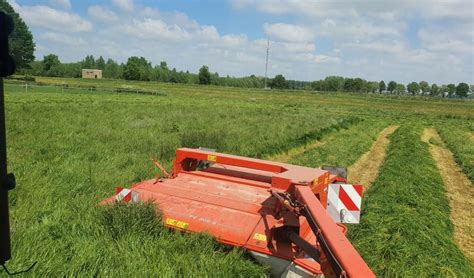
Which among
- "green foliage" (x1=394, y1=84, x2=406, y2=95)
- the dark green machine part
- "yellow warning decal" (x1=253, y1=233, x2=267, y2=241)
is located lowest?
"yellow warning decal" (x1=253, y1=233, x2=267, y2=241)

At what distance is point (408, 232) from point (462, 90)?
6503 inches

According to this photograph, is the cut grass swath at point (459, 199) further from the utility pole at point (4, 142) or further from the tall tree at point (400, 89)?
the tall tree at point (400, 89)

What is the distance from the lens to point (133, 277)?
3.33 m

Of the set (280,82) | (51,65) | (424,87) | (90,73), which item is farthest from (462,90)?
(51,65)

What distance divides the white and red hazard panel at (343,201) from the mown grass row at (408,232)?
77 centimetres

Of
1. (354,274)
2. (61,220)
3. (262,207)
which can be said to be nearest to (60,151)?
(61,220)

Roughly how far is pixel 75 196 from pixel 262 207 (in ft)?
10.2

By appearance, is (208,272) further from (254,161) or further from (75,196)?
(75,196)

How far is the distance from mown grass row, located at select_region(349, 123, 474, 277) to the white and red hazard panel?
770 millimetres

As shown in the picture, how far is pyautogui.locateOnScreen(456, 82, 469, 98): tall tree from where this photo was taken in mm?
145375

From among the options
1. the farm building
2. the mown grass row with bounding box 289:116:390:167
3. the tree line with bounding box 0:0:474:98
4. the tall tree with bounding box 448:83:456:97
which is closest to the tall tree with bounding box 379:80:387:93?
the tree line with bounding box 0:0:474:98

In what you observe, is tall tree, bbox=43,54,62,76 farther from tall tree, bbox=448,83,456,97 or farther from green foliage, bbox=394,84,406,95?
tall tree, bbox=448,83,456,97

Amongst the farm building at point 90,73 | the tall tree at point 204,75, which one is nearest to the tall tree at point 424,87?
the tall tree at point 204,75

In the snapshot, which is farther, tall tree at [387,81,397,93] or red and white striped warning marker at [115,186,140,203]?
tall tree at [387,81,397,93]
